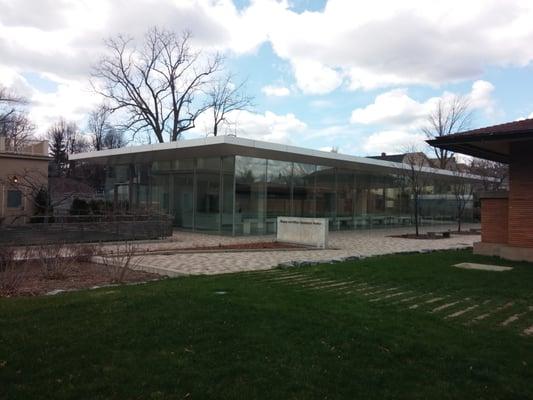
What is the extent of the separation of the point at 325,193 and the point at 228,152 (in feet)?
26.8

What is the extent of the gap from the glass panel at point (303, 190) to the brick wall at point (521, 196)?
540 inches

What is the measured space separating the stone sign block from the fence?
4.52 metres

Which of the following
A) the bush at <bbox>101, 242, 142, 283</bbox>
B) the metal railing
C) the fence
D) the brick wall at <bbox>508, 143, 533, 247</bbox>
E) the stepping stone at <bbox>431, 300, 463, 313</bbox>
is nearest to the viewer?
the stepping stone at <bbox>431, 300, 463, 313</bbox>

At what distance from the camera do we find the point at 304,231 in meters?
18.9

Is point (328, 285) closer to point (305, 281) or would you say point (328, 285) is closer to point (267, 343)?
point (305, 281)

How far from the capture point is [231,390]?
402cm

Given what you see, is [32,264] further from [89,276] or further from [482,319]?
[482,319]

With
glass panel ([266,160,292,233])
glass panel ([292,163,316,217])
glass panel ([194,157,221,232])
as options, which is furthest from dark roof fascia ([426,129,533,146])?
glass panel ([292,163,316,217])

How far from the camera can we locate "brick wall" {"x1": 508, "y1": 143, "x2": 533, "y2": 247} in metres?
13.1

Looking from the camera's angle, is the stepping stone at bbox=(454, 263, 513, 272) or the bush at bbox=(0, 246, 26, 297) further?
the stepping stone at bbox=(454, 263, 513, 272)

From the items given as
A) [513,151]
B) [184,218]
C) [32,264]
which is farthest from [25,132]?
[513,151]

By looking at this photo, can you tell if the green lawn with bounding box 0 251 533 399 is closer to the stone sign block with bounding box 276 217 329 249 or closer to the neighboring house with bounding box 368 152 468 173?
the stone sign block with bounding box 276 217 329 249

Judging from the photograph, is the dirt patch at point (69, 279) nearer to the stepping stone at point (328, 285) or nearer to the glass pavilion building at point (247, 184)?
the stepping stone at point (328, 285)

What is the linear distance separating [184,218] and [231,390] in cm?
2263
